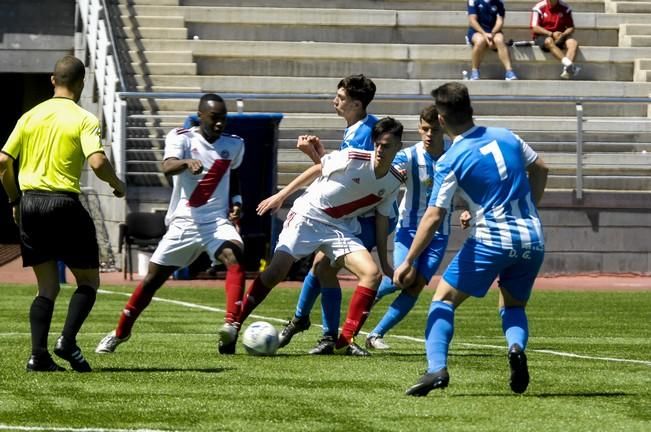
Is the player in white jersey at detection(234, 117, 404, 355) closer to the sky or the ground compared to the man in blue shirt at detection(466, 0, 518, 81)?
closer to the ground

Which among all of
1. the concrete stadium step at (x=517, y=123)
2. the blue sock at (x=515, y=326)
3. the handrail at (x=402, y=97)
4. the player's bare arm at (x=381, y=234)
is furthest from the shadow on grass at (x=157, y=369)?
the concrete stadium step at (x=517, y=123)

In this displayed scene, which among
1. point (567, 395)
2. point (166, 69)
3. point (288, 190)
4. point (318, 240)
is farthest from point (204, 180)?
point (166, 69)

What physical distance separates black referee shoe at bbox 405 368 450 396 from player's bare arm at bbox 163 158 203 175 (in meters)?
3.09

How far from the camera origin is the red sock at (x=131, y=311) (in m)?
11.2

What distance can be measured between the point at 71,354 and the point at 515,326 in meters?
2.83

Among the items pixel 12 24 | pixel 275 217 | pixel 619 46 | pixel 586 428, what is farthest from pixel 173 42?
pixel 586 428

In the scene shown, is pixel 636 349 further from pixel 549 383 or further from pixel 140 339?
pixel 140 339

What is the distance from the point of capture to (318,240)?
11.3 meters

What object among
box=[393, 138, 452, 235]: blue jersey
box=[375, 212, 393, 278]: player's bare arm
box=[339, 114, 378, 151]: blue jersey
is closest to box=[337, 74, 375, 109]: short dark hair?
box=[339, 114, 378, 151]: blue jersey

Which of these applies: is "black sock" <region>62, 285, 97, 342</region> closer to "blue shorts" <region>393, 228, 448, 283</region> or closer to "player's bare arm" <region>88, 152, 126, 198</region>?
"player's bare arm" <region>88, 152, 126, 198</region>

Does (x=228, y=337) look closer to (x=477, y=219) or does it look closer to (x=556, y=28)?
(x=477, y=219)

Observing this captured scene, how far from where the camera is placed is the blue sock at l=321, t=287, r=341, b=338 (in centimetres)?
1165

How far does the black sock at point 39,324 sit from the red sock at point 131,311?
53.9 inches

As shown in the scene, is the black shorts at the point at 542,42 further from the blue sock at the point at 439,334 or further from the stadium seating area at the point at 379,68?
the blue sock at the point at 439,334
